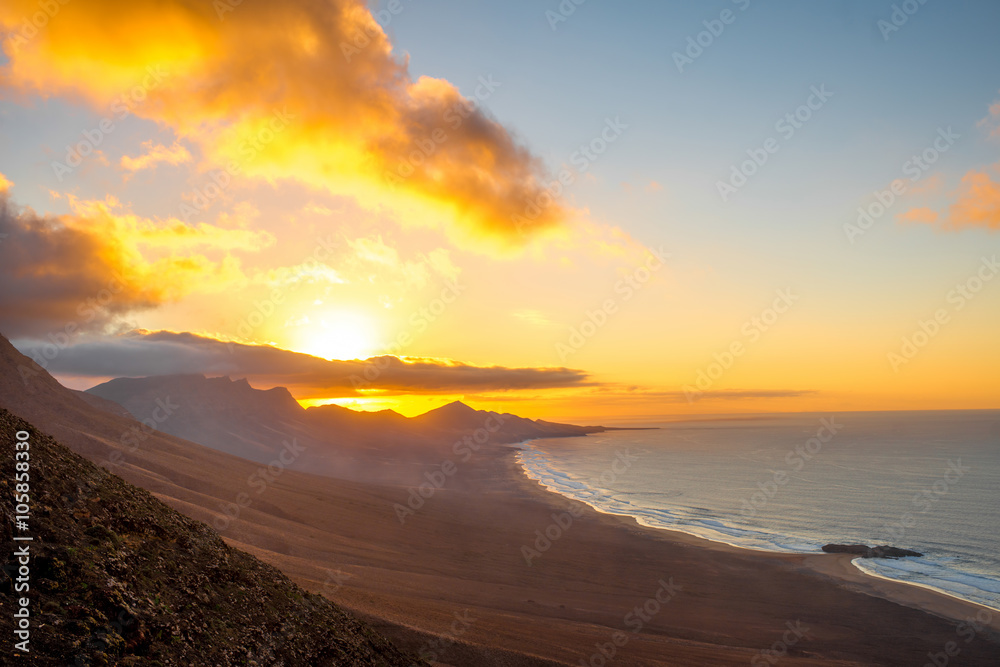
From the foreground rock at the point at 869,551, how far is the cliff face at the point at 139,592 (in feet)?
137

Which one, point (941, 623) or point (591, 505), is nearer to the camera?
point (941, 623)

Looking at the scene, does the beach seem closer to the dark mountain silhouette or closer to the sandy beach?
the sandy beach

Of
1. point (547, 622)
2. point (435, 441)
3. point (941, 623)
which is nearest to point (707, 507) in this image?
point (941, 623)

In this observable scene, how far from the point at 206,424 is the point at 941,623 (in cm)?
14424

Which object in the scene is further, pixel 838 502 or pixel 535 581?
pixel 838 502

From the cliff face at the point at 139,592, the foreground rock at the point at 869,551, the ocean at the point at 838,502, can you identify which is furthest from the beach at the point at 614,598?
the ocean at the point at 838,502

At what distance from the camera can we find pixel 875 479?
79188mm

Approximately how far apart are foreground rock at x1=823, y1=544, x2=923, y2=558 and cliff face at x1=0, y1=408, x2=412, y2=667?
137ft

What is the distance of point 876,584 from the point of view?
32.7 meters

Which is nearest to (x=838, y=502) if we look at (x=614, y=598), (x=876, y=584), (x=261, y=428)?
(x=876, y=584)

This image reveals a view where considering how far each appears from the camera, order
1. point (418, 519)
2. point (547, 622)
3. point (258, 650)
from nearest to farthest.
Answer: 1. point (258, 650)
2. point (547, 622)
3. point (418, 519)

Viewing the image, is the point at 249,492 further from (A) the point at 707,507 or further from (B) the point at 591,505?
(A) the point at 707,507

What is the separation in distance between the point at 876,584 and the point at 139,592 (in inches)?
1597

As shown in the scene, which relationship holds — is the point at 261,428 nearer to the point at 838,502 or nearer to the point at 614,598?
the point at 838,502
